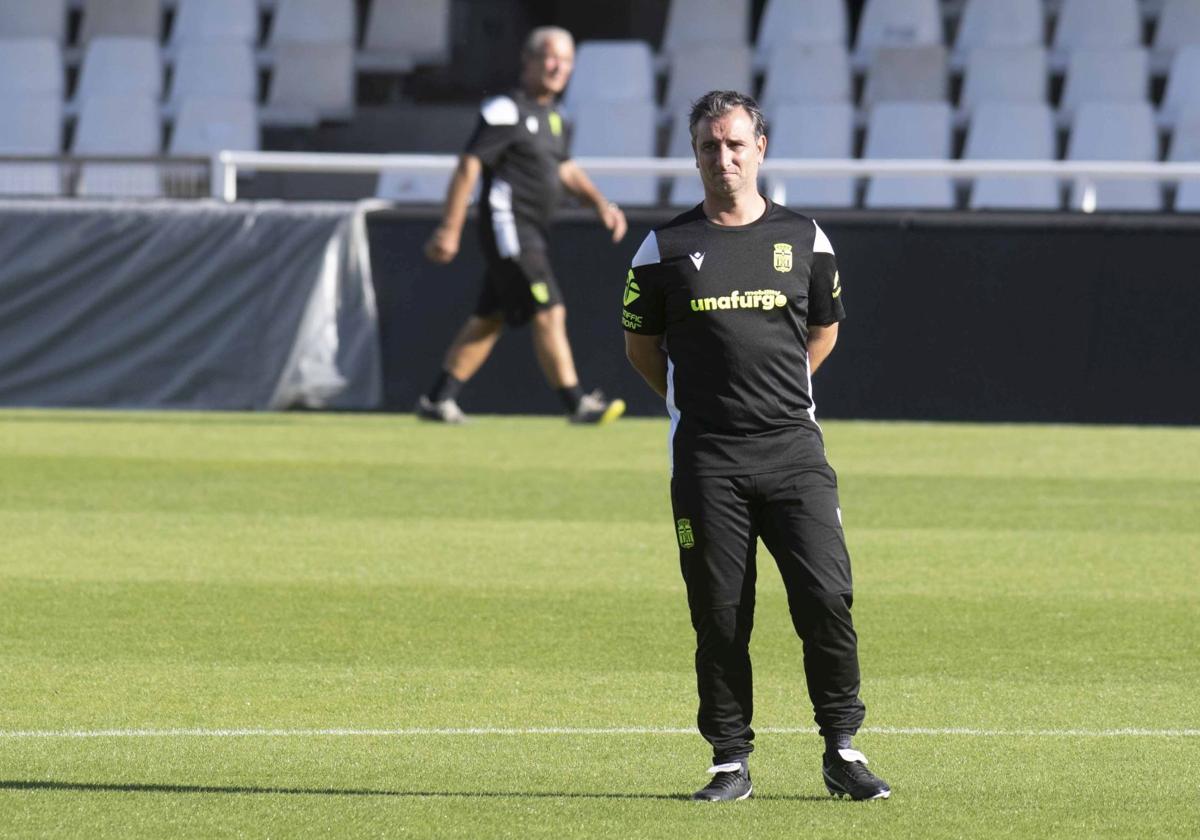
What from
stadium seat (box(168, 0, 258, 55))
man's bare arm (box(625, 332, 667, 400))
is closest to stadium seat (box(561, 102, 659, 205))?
stadium seat (box(168, 0, 258, 55))

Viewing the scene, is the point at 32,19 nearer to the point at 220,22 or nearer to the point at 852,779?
the point at 220,22

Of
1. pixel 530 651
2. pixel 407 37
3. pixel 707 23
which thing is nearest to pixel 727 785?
pixel 530 651

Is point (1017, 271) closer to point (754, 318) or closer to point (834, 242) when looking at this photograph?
point (834, 242)

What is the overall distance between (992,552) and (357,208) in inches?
289

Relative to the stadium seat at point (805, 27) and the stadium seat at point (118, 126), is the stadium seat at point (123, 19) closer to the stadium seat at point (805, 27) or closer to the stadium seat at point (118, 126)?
the stadium seat at point (118, 126)

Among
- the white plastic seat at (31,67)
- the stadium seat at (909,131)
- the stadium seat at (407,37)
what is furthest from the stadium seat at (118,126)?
the stadium seat at (909,131)

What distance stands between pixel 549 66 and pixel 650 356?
7905 millimetres

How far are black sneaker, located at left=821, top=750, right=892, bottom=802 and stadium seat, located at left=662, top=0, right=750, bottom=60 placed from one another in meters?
18.9

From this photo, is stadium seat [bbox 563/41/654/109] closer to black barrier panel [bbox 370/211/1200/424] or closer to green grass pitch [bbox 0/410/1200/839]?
black barrier panel [bbox 370/211/1200/424]

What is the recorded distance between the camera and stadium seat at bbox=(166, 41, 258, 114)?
2236 cm

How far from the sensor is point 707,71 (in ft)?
73.6

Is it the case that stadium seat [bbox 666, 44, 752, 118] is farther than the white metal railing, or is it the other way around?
stadium seat [bbox 666, 44, 752, 118]

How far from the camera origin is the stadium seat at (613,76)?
22.1m

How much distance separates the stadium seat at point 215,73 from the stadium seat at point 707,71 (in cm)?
439
